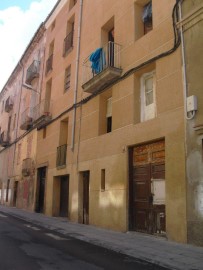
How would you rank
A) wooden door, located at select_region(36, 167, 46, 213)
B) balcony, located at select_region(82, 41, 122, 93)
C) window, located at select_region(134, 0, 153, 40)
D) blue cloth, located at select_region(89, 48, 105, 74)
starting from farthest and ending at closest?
wooden door, located at select_region(36, 167, 46, 213), blue cloth, located at select_region(89, 48, 105, 74), balcony, located at select_region(82, 41, 122, 93), window, located at select_region(134, 0, 153, 40)

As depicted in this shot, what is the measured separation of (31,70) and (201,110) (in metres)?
18.1

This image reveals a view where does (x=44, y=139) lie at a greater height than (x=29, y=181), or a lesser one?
greater

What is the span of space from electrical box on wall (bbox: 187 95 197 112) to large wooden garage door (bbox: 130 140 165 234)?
66.4 inches

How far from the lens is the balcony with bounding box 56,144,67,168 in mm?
16958

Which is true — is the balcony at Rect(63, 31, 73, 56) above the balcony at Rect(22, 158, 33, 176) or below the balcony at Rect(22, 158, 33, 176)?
above

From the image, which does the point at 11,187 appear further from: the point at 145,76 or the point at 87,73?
the point at 145,76

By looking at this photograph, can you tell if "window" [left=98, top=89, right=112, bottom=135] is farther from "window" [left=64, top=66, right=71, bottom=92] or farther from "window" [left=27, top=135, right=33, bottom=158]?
"window" [left=27, top=135, right=33, bottom=158]

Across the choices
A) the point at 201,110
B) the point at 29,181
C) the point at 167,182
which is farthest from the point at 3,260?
the point at 29,181

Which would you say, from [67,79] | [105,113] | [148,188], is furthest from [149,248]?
[67,79]

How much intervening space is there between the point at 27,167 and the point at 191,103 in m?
16.2

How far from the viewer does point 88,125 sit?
14.7m

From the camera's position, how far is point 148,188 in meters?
10.7

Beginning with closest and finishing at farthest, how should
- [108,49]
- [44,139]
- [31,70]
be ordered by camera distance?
1. [108,49]
2. [44,139]
3. [31,70]

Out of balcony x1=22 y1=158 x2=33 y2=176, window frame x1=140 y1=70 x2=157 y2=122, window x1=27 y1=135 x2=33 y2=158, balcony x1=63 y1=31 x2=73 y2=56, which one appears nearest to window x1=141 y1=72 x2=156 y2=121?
window frame x1=140 y1=70 x2=157 y2=122
